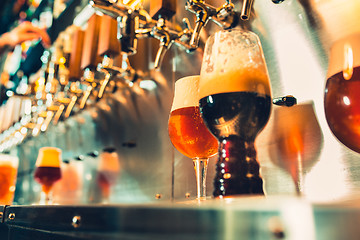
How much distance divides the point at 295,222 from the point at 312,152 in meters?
0.65

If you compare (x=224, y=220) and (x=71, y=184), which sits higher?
(x=71, y=184)

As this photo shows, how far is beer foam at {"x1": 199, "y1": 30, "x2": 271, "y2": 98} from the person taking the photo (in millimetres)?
636

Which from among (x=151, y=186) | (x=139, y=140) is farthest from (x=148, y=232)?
(x=139, y=140)

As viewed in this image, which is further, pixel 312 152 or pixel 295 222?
pixel 312 152

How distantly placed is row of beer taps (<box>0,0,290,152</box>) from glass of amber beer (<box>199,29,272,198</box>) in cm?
27

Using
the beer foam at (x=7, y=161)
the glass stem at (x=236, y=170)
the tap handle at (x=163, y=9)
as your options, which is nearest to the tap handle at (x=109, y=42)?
the tap handle at (x=163, y=9)

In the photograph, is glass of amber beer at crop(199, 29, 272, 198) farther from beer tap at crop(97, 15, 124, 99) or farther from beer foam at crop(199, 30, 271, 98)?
beer tap at crop(97, 15, 124, 99)

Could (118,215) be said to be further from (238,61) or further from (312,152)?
(312,152)

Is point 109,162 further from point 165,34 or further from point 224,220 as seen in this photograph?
point 224,220

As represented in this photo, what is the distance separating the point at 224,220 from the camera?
1.01 feet

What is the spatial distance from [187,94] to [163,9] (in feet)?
2.05

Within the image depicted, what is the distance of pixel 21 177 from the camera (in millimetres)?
2922

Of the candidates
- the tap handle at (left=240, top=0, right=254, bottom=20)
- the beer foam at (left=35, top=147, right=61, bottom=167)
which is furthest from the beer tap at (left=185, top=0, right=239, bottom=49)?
the beer foam at (left=35, top=147, right=61, bottom=167)

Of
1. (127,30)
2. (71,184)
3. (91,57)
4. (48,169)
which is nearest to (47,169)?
(48,169)
